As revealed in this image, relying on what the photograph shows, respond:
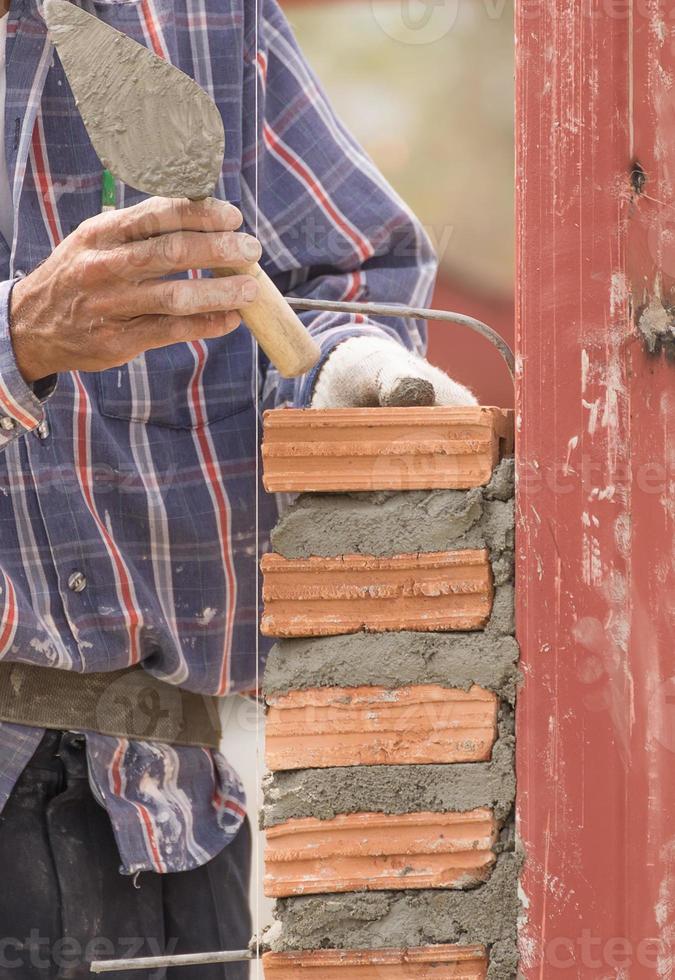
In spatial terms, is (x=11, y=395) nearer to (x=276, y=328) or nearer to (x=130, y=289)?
(x=130, y=289)

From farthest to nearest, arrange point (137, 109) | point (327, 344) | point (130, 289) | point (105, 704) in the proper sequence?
point (105, 704) → point (327, 344) → point (130, 289) → point (137, 109)

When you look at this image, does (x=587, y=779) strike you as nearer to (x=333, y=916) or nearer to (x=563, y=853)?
(x=563, y=853)

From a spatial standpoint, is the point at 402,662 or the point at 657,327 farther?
the point at 402,662

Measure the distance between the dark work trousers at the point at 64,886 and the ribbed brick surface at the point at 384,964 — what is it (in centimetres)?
54

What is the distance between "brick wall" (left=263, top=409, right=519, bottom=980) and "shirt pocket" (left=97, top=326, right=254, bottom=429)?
469mm

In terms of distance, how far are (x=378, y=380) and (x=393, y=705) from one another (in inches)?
18.1

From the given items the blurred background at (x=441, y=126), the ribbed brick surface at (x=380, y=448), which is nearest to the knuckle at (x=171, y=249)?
the ribbed brick surface at (x=380, y=448)

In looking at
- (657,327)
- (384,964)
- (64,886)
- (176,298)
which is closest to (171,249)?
(176,298)

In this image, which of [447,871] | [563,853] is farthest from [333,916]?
[563,853]

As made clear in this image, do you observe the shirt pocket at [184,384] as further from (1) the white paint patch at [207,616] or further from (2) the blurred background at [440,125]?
(2) the blurred background at [440,125]

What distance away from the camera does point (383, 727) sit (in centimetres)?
156

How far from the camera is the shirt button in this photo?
1.91m

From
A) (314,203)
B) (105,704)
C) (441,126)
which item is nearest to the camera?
(105,704)

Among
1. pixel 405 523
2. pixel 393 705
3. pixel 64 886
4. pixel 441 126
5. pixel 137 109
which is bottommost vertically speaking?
pixel 64 886
